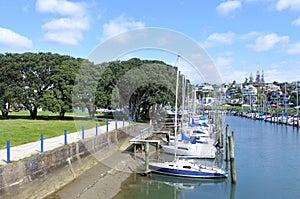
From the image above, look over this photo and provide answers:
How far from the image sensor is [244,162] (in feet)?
87.6

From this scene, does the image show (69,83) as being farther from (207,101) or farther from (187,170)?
(207,101)

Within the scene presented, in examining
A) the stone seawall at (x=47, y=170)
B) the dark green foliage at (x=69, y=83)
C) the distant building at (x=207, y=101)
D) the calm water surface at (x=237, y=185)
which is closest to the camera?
the stone seawall at (x=47, y=170)

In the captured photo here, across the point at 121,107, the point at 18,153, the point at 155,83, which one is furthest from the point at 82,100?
the point at 18,153

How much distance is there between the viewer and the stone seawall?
40.3ft

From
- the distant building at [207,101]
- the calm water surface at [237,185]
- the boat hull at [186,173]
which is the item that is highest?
the distant building at [207,101]

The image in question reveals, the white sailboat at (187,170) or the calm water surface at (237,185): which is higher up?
the white sailboat at (187,170)

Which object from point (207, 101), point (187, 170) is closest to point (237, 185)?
point (187, 170)

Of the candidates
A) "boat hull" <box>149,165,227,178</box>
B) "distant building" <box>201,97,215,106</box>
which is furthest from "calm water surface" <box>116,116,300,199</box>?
"distant building" <box>201,97,215,106</box>

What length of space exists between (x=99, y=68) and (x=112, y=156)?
12535 millimetres

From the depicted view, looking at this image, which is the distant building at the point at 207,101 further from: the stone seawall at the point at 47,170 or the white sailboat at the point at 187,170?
the stone seawall at the point at 47,170

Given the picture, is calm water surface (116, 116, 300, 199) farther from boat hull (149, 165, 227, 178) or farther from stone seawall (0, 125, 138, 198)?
stone seawall (0, 125, 138, 198)

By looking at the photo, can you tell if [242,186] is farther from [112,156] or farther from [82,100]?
[82,100]

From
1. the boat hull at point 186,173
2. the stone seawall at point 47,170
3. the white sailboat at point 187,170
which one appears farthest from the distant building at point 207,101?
the stone seawall at point 47,170

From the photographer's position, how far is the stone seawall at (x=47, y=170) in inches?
484
